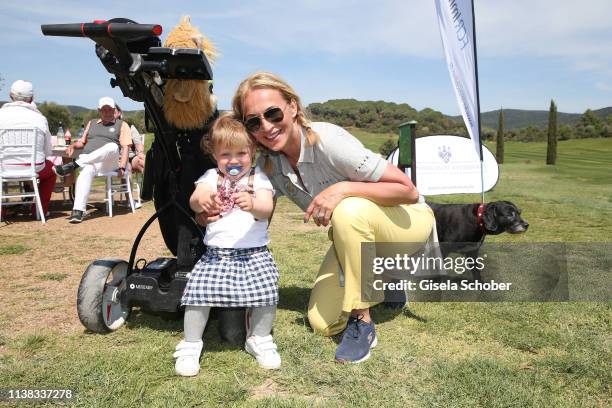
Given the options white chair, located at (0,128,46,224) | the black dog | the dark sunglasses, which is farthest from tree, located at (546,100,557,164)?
the dark sunglasses

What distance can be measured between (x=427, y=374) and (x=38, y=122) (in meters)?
6.55

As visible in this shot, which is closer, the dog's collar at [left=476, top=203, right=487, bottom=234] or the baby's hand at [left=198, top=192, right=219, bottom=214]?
the baby's hand at [left=198, top=192, right=219, bottom=214]

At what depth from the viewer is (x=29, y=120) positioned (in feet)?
21.9

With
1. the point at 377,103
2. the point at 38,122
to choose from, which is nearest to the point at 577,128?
the point at 377,103

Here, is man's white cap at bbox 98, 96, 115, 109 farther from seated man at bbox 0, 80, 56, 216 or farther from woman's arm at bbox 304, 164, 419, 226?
woman's arm at bbox 304, 164, 419, 226

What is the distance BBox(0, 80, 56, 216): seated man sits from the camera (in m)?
6.61

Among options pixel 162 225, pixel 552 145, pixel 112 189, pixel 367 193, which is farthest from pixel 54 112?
pixel 367 193

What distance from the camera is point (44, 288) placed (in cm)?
387

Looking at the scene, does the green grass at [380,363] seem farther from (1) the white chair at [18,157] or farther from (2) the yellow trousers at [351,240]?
(1) the white chair at [18,157]

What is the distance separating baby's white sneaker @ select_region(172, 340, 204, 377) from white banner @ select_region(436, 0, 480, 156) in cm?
325

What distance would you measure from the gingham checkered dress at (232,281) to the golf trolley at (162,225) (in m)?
0.18

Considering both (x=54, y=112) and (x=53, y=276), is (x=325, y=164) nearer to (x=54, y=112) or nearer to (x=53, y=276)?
(x=53, y=276)

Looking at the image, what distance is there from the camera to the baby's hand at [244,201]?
250 centimetres

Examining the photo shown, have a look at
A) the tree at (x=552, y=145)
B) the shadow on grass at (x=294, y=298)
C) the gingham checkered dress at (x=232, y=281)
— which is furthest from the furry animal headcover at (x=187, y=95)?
the tree at (x=552, y=145)
